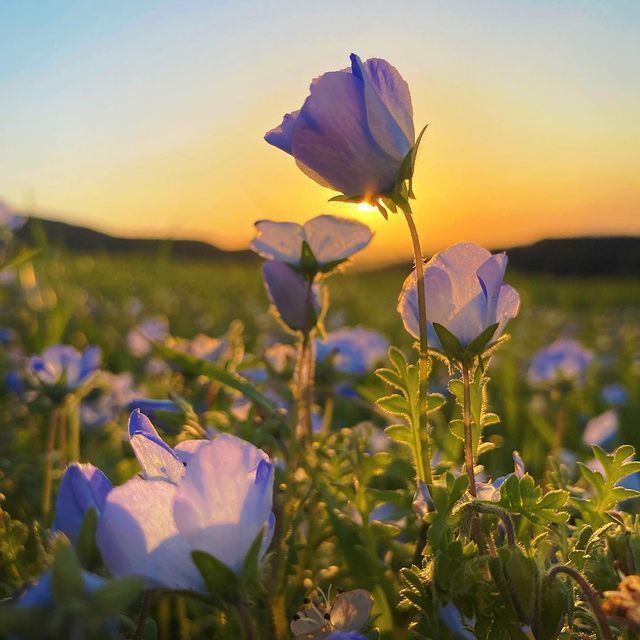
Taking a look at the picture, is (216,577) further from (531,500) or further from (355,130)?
(355,130)

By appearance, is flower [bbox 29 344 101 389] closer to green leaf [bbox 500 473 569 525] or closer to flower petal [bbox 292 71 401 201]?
flower petal [bbox 292 71 401 201]

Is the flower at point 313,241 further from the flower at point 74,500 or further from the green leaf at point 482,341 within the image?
the flower at point 74,500

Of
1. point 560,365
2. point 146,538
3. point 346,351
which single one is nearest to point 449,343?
point 146,538

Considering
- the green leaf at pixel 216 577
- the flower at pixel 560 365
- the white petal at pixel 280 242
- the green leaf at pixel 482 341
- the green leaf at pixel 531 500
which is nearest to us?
the green leaf at pixel 216 577

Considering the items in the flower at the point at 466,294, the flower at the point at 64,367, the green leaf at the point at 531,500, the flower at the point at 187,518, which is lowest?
the flower at the point at 64,367

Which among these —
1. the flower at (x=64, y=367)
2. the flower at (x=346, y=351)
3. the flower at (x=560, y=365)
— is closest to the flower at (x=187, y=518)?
the flower at (x=64, y=367)
